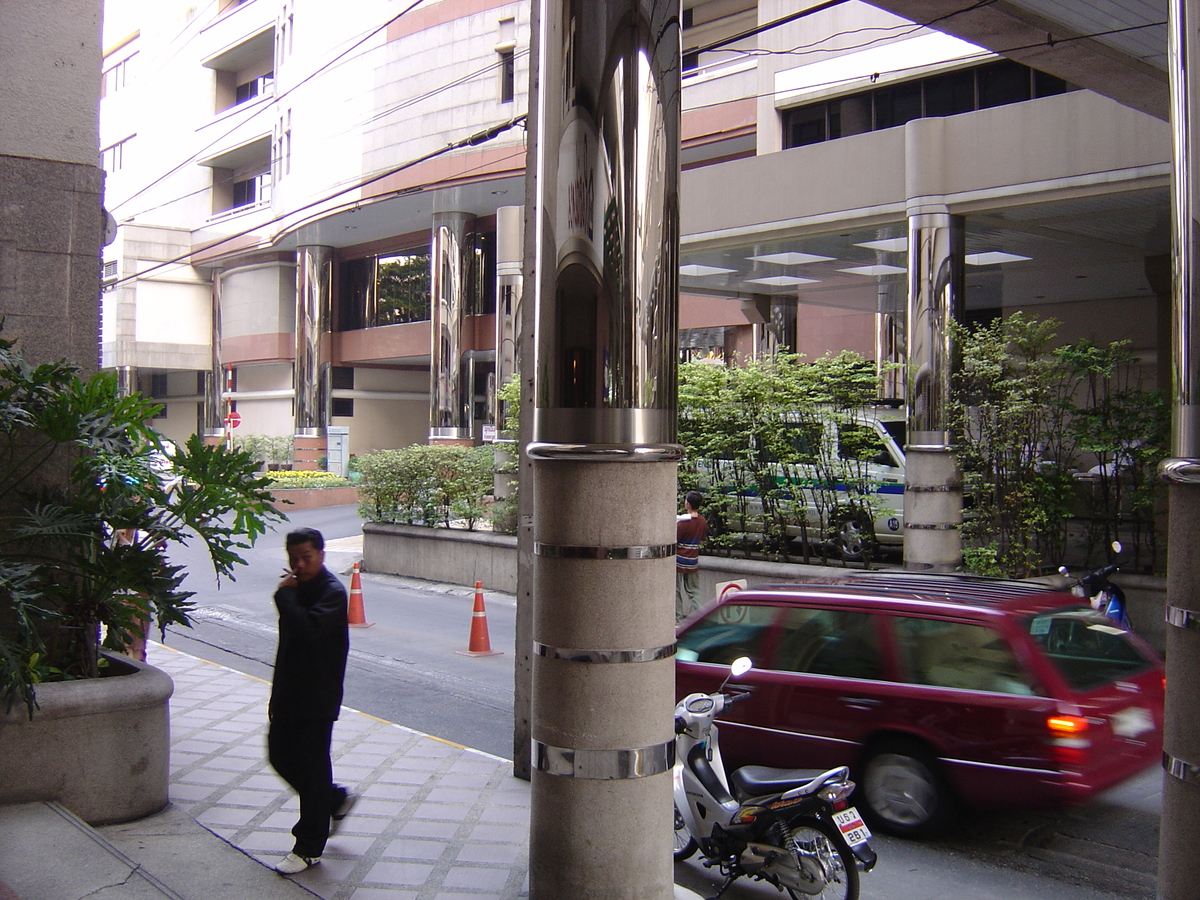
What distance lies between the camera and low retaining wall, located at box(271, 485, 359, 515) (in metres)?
33.3

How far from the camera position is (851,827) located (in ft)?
17.2

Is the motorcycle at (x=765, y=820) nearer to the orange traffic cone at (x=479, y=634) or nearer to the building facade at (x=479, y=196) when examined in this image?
the building facade at (x=479, y=196)

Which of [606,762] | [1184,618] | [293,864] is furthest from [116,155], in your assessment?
[1184,618]

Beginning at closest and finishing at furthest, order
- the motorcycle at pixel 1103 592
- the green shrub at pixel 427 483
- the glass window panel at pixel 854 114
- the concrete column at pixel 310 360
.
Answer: the motorcycle at pixel 1103 592 → the green shrub at pixel 427 483 → the glass window panel at pixel 854 114 → the concrete column at pixel 310 360

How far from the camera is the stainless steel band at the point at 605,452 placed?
4488 millimetres

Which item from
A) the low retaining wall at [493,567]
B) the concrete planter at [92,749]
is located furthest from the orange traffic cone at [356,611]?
the concrete planter at [92,749]

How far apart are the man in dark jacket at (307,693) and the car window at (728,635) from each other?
8.99 ft

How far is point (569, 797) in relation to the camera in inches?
181

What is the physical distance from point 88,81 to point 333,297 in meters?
38.3

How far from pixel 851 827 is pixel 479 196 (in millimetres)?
30416

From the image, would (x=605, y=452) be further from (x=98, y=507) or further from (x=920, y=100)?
(x=920, y=100)

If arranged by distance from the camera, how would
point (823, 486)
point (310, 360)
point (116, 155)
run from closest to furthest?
point (823, 486) < point (310, 360) < point (116, 155)

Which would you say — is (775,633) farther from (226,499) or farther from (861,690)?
(226,499)

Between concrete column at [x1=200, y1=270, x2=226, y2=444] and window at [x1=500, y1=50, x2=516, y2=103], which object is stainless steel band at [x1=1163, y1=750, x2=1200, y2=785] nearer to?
window at [x1=500, y1=50, x2=516, y2=103]
